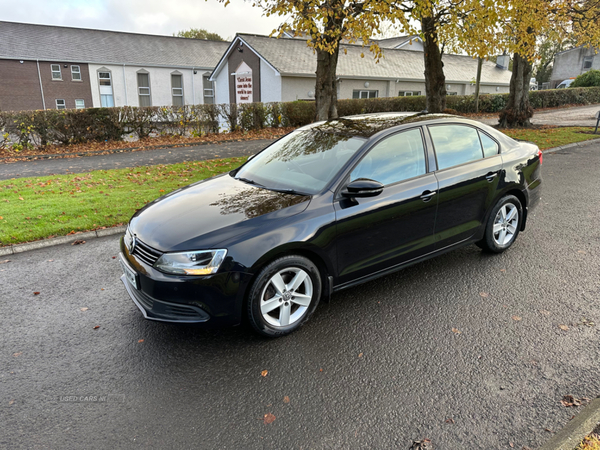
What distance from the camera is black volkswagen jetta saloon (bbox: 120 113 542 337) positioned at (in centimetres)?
331

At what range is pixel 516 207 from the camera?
17.3 ft

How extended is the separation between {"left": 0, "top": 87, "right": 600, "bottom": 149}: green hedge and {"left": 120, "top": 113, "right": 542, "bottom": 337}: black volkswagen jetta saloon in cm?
1434

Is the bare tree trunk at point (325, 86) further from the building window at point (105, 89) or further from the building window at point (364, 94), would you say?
the building window at point (105, 89)

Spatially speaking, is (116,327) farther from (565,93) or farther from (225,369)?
(565,93)

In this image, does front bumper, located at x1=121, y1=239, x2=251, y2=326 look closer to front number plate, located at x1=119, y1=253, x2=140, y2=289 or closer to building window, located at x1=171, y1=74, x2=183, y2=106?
front number plate, located at x1=119, y1=253, x2=140, y2=289

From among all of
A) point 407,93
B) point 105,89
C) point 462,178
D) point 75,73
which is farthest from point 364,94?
point 462,178

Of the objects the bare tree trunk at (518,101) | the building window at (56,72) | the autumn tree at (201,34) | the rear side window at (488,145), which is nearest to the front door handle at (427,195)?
the rear side window at (488,145)

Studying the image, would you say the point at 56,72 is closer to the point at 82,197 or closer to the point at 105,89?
the point at 105,89

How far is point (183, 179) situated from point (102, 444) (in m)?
7.65

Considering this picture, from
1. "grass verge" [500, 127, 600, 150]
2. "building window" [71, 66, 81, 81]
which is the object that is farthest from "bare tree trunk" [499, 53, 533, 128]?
"building window" [71, 66, 81, 81]

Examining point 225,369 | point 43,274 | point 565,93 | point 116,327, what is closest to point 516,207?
point 225,369

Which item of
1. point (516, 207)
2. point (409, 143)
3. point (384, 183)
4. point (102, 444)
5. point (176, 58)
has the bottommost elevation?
point (102, 444)

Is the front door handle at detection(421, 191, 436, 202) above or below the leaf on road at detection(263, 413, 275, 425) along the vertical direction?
above

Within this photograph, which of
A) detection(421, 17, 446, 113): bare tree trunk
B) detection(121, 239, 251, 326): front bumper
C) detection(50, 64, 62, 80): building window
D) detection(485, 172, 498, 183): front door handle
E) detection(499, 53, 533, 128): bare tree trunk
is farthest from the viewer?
detection(50, 64, 62, 80): building window
